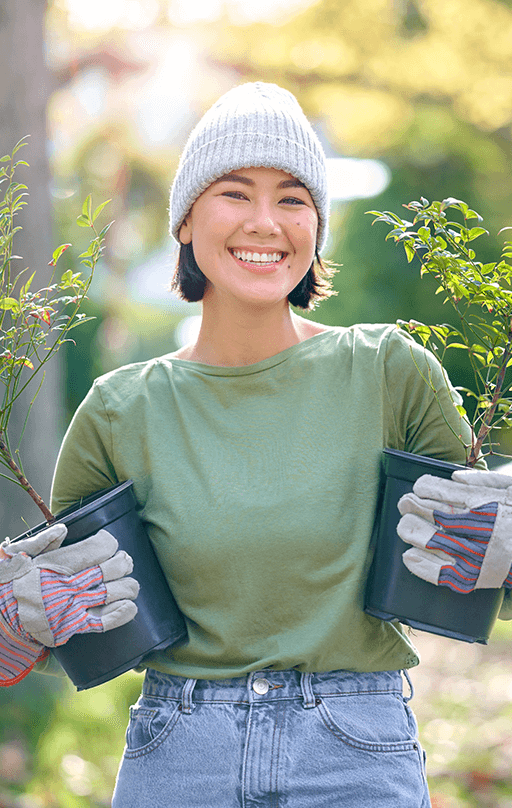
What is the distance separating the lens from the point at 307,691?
1295mm

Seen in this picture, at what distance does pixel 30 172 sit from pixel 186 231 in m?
1.99

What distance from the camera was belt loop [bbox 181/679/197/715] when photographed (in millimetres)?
1330

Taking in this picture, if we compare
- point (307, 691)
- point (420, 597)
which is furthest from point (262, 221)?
point (307, 691)

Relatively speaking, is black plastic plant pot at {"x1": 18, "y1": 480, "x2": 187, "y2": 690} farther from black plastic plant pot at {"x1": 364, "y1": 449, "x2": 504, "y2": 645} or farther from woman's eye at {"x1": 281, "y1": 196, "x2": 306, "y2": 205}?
woman's eye at {"x1": 281, "y1": 196, "x2": 306, "y2": 205}

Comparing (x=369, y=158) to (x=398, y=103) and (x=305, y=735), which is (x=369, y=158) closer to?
(x=398, y=103)

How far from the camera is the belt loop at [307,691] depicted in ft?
4.23

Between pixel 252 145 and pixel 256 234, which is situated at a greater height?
pixel 252 145

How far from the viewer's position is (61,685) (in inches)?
131

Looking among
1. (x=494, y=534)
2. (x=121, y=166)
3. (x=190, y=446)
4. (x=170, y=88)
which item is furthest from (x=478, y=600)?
(x=121, y=166)

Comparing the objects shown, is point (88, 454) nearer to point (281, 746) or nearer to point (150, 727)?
point (150, 727)

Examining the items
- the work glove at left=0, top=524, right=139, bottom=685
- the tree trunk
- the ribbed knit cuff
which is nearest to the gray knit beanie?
the work glove at left=0, top=524, right=139, bottom=685

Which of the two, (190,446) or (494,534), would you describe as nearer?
(494,534)

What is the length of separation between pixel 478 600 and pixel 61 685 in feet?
8.19

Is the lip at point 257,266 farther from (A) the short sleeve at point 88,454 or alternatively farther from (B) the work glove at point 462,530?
(B) the work glove at point 462,530
